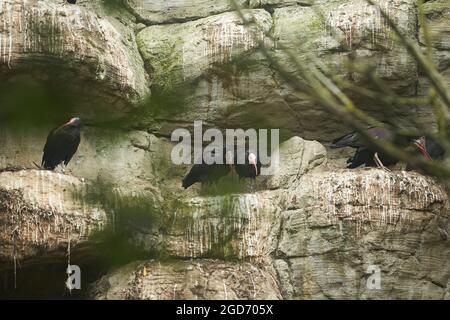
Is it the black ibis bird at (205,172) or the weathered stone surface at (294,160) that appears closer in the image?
the black ibis bird at (205,172)

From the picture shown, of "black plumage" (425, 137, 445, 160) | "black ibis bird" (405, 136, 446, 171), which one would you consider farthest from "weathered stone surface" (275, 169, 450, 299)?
"black plumage" (425, 137, 445, 160)

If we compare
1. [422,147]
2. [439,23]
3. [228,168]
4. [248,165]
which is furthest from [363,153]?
[439,23]

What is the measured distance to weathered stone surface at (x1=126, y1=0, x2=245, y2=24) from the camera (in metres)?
9.81

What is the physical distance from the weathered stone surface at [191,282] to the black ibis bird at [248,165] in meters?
1.28

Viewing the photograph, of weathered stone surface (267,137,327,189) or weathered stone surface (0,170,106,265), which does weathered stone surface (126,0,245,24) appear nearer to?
weathered stone surface (267,137,327,189)

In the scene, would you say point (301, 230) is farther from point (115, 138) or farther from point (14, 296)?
point (115, 138)

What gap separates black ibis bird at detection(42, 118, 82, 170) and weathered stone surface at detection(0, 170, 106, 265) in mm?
504

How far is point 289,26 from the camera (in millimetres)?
9305

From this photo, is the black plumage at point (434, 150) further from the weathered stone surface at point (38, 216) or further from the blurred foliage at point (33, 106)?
the blurred foliage at point (33, 106)

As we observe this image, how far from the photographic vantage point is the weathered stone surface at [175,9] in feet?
32.2

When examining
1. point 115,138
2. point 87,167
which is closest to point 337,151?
point 87,167

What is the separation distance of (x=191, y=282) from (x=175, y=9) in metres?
3.39

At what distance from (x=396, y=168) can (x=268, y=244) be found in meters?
1.94

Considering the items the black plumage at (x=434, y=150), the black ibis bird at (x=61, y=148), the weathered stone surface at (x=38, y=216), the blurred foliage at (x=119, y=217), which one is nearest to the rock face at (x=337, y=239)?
the weathered stone surface at (x=38, y=216)
